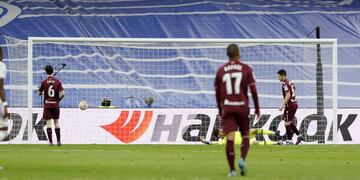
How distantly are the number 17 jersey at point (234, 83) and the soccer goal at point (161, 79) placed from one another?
15.3 metres

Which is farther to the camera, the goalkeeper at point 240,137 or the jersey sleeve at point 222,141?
the jersey sleeve at point 222,141

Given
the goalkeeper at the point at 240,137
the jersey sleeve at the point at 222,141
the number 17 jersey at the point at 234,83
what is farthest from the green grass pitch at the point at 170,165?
the jersey sleeve at the point at 222,141

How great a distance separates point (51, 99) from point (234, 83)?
13885 mm

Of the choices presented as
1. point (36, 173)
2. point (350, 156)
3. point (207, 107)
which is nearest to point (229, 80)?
point (36, 173)

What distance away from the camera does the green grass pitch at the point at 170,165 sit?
15.9 metres

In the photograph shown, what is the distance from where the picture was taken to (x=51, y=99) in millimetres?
29031

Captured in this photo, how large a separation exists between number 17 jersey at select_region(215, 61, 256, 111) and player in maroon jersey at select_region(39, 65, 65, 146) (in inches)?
535

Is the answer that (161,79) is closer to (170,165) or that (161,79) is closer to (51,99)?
(51,99)

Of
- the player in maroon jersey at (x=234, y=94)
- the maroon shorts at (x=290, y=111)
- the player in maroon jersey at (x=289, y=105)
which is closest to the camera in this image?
the player in maroon jersey at (x=234, y=94)

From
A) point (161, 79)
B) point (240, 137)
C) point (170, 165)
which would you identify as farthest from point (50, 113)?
point (170, 165)

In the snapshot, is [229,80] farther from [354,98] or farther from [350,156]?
[354,98]

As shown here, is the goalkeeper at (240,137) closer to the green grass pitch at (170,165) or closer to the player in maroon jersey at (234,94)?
the green grass pitch at (170,165)

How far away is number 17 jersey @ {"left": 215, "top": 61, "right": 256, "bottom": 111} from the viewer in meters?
15.9

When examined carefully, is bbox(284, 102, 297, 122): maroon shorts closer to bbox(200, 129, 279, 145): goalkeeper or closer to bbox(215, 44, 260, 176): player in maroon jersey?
bbox(200, 129, 279, 145): goalkeeper
